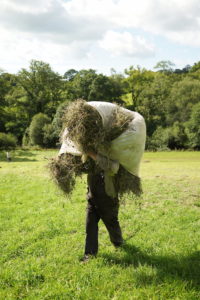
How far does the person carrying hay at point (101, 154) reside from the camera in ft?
13.5

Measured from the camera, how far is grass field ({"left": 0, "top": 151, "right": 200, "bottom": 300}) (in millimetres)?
3729

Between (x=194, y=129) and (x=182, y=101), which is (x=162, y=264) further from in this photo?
(x=182, y=101)

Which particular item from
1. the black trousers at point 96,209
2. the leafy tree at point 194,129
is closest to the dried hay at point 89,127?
the black trousers at point 96,209

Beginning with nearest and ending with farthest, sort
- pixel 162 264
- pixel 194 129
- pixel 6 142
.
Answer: pixel 162 264, pixel 6 142, pixel 194 129

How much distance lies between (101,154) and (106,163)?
167mm

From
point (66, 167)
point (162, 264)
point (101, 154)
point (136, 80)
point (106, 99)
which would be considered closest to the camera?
point (101, 154)

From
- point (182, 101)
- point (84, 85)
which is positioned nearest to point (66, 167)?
point (182, 101)

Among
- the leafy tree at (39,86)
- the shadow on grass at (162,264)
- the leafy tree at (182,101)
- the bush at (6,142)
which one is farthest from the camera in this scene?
the leafy tree at (39,86)

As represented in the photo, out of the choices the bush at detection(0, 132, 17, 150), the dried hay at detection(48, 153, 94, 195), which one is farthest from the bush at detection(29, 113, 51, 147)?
the dried hay at detection(48, 153, 94, 195)

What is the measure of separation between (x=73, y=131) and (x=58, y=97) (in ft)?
208

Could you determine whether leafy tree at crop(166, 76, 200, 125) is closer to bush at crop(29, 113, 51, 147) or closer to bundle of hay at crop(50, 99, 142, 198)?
bush at crop(29, 113, 51, 147)

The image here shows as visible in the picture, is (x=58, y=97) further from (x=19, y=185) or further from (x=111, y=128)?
(x=111, y=128)

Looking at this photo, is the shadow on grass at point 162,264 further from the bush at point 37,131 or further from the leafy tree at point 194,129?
the leafy tree at point 194,129

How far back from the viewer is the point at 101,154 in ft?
13.9
